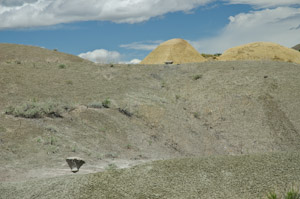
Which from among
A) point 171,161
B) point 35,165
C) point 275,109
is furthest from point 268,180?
point 275,109

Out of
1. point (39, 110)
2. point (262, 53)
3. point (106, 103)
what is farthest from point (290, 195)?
point (262, 53)

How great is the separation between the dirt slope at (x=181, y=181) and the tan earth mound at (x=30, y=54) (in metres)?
25.0

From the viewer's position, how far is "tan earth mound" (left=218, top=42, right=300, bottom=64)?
4172 cm

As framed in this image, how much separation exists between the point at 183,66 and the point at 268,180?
82.6 ft

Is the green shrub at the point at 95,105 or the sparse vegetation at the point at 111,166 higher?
the green shrub at the point at 95,105

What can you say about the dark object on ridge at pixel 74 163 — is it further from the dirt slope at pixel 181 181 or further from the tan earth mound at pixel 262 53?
the tan earth mound at pixel 262 53

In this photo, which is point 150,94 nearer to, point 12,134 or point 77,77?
point 77,77

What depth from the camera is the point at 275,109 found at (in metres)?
26.7

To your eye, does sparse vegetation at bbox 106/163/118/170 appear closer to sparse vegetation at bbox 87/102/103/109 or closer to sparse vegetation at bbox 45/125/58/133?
sparse vegetation at bbox 45/125/58/133

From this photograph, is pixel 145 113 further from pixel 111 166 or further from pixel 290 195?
pixel 290 195

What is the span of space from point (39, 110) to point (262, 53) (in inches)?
1113

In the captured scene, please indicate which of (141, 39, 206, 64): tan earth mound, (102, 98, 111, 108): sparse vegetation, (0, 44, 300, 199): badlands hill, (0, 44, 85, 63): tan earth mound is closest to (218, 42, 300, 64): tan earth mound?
(141, 39, 206, 64): tan earth mound

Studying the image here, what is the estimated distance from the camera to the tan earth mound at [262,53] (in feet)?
137

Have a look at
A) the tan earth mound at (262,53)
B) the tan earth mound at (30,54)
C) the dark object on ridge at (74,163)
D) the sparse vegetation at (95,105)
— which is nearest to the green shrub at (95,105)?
the sparse vegetation at (95,105)
